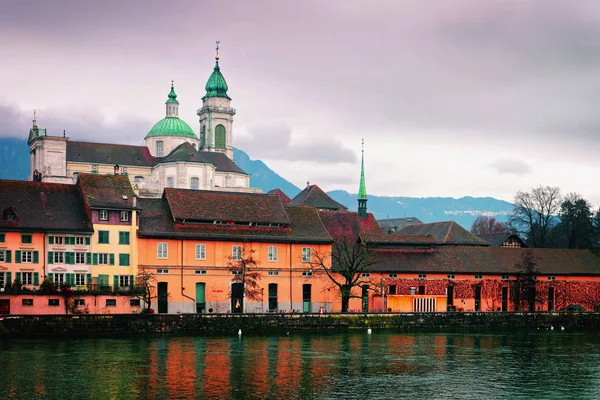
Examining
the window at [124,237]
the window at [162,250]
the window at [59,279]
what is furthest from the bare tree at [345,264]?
the window at [59,279]

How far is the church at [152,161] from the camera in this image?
143 m

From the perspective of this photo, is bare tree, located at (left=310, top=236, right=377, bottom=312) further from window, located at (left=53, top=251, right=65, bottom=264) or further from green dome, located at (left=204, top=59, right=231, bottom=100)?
green dome, located at (left=204, top=59, right=231, bottom=100)

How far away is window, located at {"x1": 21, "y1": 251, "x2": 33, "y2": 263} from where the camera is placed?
7619 centimetres

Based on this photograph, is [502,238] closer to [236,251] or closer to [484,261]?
[484,261]

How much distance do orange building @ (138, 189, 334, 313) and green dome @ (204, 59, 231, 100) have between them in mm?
104285

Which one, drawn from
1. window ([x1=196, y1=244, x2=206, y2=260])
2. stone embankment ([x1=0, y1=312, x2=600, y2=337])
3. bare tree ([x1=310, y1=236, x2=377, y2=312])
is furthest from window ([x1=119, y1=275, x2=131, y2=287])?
bare tree ([x1=310, y1=236, x2=377, y2=312])

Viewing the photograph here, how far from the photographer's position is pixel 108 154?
151125mm

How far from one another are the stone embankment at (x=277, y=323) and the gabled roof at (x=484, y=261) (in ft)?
30.2

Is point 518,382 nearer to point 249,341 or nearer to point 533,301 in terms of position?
point 249,341

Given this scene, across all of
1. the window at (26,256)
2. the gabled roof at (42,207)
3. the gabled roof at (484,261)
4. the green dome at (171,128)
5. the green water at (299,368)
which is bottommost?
the green water at (299,368)

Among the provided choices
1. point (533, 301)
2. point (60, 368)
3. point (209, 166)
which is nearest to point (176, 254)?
point (60, 368)

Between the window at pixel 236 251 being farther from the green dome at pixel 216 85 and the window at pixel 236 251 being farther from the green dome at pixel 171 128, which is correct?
the green dome at pixel 216 85

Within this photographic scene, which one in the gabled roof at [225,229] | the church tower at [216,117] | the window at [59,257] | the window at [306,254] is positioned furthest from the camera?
the church tower at [216,117]

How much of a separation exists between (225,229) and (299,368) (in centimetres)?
3453
